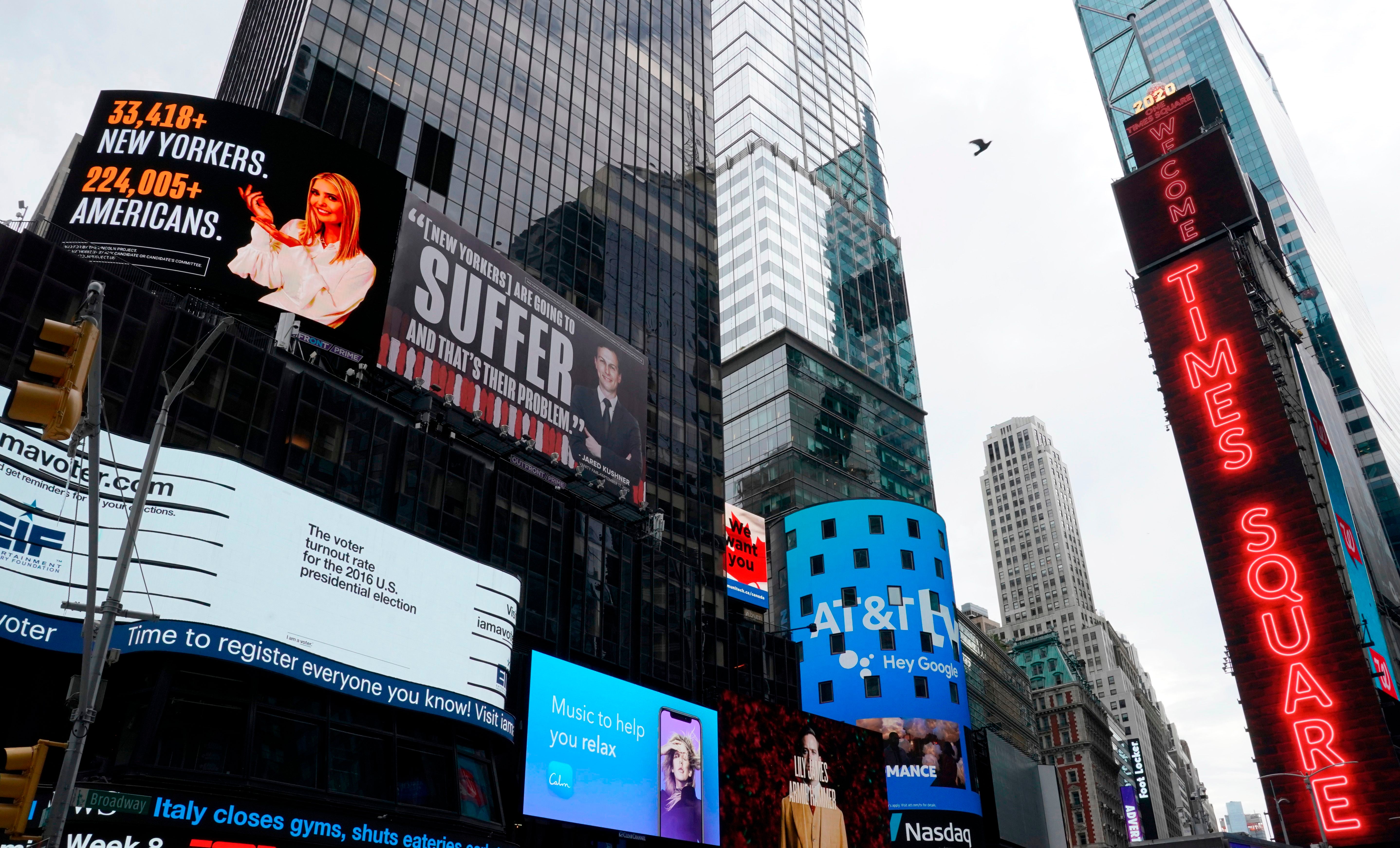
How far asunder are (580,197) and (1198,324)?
54.2 m

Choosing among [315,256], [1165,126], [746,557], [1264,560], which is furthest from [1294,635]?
[315,256]

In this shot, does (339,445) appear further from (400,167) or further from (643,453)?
(400,167)

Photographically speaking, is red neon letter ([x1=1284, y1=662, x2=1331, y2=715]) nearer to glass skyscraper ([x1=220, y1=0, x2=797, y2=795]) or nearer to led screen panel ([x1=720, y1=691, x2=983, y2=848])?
led screen panel ([x1=720, y1=691, x2=983, y2=848])

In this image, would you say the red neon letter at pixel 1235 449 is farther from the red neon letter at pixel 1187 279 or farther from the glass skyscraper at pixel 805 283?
the glass skyscraper at pixel 805 283

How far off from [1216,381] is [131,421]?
79689mm

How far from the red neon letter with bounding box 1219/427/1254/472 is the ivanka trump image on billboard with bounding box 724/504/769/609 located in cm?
3748

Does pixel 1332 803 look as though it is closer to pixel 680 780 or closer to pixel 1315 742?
pixel 1315 742

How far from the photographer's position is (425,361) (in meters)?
46.7

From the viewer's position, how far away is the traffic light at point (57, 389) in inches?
379

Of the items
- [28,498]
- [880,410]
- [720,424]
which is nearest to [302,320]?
[28,498]

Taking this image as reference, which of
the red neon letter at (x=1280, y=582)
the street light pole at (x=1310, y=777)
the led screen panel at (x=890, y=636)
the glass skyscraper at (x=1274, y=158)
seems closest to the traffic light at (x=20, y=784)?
the led screen panel at (x=890, y=636)

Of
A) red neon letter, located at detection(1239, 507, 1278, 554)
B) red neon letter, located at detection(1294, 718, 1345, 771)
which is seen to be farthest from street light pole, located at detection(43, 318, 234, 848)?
red neon letter, located at detection(1239, 507, 1278, 554)

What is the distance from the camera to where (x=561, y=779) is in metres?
40.7

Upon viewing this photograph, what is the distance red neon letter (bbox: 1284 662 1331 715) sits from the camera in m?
67.9
